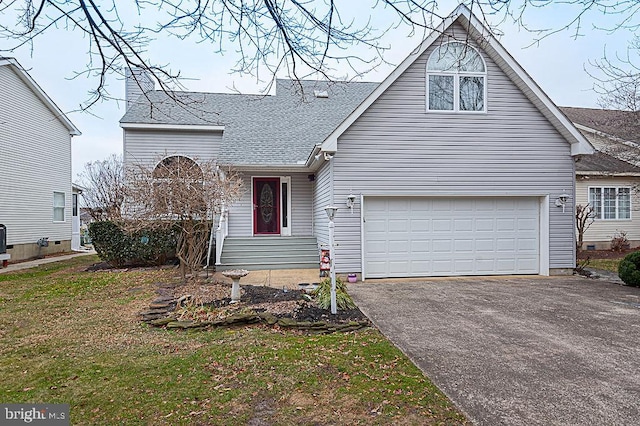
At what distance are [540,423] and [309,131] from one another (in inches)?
510

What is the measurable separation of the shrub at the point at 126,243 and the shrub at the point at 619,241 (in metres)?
17.2

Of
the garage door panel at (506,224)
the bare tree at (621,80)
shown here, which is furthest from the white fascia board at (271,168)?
the bare tree at (621,80)

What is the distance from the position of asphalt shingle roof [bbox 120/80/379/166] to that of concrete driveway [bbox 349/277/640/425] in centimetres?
622

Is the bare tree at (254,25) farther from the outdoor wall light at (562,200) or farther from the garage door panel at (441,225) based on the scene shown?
the outdoor wall light at (562,200)

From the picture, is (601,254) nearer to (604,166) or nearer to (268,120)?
(604,166)

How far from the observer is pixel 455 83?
1036 centimetres

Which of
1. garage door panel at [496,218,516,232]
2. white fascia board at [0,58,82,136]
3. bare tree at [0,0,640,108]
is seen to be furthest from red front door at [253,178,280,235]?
bare tree at [0,0,640,108]

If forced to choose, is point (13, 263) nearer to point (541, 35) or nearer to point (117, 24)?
point (117, 24)

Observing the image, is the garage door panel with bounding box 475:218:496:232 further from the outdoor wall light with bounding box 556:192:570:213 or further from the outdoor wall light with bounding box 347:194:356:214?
the outdoor wall light with bounding box 347:194:356:214

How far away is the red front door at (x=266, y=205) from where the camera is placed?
13.8m

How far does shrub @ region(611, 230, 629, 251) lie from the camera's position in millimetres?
16125

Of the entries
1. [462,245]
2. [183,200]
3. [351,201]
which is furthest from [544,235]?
[183,200]

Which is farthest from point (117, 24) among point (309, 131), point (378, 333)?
point (309, 131)

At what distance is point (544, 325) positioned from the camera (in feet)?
A: 19.5
